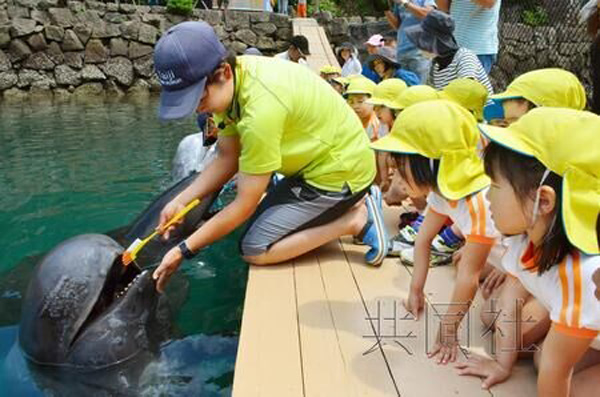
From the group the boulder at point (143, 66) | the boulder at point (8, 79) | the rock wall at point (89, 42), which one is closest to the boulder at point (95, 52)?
the rock wall at point (89, 42)

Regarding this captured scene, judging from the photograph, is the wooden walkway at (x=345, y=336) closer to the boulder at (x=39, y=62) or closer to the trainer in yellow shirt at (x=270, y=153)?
the trainer in yellow shirt at (x=270, y=153)

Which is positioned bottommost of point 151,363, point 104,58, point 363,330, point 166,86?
point 104,58

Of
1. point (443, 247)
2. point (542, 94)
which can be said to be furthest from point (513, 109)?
point (443, 247)

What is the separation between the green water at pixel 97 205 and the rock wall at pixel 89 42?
120 inches

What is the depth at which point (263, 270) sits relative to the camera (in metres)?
3.22

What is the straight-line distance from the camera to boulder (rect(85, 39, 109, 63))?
15.0m

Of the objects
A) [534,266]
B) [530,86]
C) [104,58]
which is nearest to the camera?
[534,266]

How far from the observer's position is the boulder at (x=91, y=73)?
49.0ft

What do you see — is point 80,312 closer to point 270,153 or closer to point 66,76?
point 270,153

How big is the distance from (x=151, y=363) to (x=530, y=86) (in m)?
2.39

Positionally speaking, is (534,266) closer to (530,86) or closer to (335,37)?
(530,86)

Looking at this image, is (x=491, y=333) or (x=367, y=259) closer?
(x=491, y=333)

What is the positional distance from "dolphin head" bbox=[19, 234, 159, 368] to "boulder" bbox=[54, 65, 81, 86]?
13082 mm

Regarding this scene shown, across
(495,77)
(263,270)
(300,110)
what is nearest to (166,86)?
(300,110)
